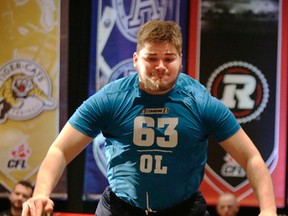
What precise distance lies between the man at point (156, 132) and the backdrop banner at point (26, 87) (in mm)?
2419

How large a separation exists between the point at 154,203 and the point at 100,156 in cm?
234

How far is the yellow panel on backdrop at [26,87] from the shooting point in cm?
432

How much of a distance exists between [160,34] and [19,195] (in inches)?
99.4

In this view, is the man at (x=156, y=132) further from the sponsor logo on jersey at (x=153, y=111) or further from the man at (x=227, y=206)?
the man at (x=227, y=206)

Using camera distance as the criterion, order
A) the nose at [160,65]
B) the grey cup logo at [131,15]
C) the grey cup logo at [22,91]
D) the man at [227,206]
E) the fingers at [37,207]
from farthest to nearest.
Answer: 1. the grey cup logo at [22,91]
2. the grey cup logo at [131,15]
3. the man at [227,206]
4. the nose at [160,65]
5. the fingers at [37,207]

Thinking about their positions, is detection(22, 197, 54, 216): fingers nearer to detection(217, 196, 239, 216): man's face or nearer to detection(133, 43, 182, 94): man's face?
detection(133, 43, 182, 94): man's face

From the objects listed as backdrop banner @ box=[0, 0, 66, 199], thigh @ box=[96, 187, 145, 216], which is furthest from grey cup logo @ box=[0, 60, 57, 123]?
thigh @ box=[96, 187, 145, 216]

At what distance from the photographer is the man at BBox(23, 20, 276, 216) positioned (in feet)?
6.18

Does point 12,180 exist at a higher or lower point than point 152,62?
lower

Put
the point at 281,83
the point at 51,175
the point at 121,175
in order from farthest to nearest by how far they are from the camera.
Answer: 1. the point at 281,83
2. the point at 121,175
3. the point at 51,175

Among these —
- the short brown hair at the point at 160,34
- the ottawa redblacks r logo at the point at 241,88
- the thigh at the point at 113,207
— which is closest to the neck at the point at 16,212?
the ottawa redblacks r logo at the point at 241,88

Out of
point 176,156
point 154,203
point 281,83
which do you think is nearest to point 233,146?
point 176,156

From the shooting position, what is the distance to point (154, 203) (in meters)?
1.94

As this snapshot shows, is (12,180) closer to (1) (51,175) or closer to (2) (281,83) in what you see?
(2) (281,83)
